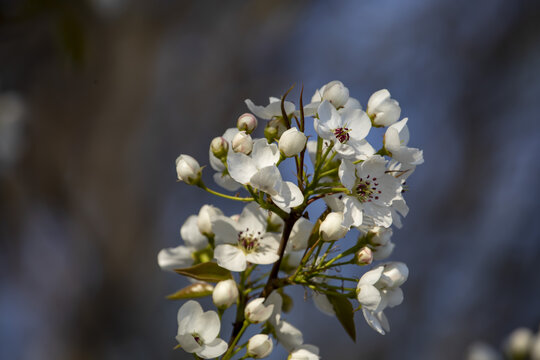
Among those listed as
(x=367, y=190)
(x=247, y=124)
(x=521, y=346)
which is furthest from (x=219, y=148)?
(x=521, y=346)

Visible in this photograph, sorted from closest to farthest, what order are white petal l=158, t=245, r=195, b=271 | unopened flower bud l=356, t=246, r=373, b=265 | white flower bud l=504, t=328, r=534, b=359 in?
1. unopened flower bud l=356, t=246, r=373, b=265
2. white petal l=158, t=245, r=195, b=271
3. white flower bud l=504, t=328, r=534, b=359

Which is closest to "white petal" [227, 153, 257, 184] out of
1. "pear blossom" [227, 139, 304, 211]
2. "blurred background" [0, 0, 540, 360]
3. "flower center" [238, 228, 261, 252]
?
"pear blossom" [227, 139, 304, 211]

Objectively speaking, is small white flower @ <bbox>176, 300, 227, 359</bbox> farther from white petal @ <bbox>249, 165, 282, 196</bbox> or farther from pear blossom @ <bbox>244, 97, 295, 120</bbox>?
pear blossom @ <bbox>244, 97, 295, 120</bbox>

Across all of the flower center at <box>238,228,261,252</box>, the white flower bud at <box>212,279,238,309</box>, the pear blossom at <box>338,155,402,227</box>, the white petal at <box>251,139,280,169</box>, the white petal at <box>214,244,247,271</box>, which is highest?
the white petal at <box>251,139,280,169</box>

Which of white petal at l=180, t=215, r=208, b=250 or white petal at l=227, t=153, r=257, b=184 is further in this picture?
white petal at l=180, t=215, r=208, b=250

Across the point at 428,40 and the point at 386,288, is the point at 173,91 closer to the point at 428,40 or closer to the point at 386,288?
the point at 428,40

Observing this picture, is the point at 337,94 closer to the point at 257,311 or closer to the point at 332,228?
the point at 332,228

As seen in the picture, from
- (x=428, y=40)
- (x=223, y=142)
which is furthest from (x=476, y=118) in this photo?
(x=223, y=142)

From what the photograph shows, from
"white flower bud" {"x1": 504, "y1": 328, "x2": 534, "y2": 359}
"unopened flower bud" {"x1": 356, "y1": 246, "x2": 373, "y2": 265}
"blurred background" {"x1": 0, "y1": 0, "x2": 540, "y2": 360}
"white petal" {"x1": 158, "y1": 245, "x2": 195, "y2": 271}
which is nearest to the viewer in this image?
"unopened flower bud" {"x1": 356, "y1": 246, "x2": 373, "y2": 265}
